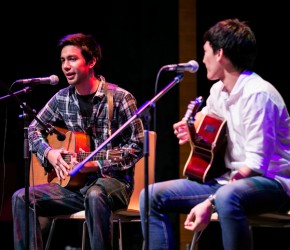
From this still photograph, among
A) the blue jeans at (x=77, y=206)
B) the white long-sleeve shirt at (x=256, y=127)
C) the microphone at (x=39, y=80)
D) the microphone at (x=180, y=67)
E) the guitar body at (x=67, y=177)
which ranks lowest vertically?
the blue jeans at (x=77, y=206)

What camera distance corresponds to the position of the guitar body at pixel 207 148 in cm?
332

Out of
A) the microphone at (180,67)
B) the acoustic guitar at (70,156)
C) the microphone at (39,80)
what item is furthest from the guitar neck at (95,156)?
the microphone at (180,67)

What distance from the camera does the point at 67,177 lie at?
13.6 ft

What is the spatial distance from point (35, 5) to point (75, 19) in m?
0.39

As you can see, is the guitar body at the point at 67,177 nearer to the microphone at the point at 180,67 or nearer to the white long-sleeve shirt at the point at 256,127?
the white long-sleeve shirt at the point at 256,127

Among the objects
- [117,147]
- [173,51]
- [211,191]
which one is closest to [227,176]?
[211,191]

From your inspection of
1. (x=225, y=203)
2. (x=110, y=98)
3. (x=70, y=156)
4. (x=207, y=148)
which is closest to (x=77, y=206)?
(x=70, y=156)

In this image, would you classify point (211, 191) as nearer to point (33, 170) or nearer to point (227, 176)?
point (227, 176)

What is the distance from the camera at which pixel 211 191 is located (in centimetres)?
340

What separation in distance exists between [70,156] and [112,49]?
165 centimetres

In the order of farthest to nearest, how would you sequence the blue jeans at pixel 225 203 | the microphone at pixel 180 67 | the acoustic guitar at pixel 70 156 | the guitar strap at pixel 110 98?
the guitar strap at pixel 110 98
the acoustic guitar at pixel 70 156
the microphone at pixel 180 67
the blue jeans at pixel 225 203

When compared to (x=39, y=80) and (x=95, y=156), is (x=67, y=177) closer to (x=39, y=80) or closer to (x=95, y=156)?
(x=95, y=156)

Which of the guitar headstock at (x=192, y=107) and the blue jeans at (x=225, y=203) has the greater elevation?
the guitar headstock at (x=192, y=107)

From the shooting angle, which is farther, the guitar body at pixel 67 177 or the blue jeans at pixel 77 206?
the guitar body at pixel 67 177
